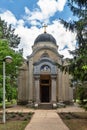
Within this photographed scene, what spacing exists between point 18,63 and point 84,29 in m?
14.7

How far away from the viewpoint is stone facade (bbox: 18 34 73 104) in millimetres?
36938

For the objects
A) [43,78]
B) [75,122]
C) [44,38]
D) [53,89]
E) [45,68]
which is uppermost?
[44,38]

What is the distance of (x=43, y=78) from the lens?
129 feet

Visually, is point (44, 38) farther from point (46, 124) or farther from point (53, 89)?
point (46, 124)

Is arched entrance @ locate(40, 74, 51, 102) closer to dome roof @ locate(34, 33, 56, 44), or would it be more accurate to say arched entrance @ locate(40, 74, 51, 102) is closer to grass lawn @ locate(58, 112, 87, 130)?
dome roof @ locate(34, 33, 56, 44)

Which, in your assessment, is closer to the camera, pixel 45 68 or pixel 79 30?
pixel 79 30

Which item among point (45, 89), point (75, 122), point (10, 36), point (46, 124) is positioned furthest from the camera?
point (10, 36)

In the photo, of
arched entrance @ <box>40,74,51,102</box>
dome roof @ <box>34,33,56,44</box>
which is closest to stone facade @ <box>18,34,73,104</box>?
arched entrance @ <box>40,74,51,102</box>

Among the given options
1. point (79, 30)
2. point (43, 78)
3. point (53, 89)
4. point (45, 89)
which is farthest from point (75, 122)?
point (45, 89)

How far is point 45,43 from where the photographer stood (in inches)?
1655

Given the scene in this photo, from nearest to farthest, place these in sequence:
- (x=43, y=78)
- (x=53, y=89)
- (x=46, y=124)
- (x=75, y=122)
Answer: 1. (x=46, y=124)
2. (x=75, y=122)
3. (x=53, y=89)
4. (x=43, y=78)

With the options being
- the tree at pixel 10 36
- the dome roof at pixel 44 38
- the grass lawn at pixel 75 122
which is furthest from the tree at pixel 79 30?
the tree at pixel 10 36

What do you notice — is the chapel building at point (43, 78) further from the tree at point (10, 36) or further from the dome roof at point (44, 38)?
the tree at point (10, 36)

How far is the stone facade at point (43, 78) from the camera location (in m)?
36.9
